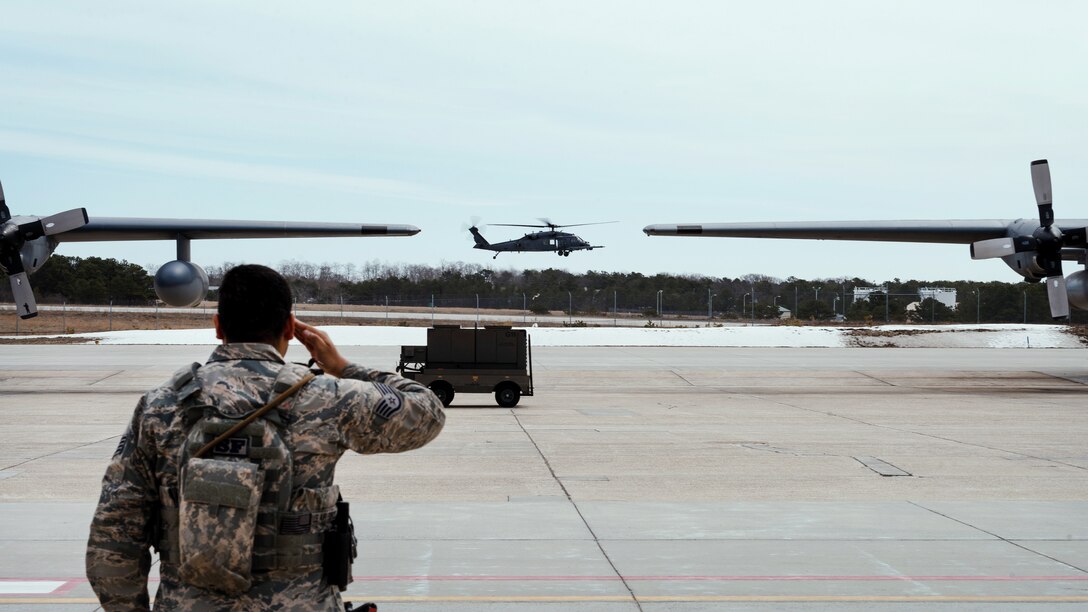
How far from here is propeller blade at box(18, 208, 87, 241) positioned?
2266 cm

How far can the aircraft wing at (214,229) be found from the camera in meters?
25.8

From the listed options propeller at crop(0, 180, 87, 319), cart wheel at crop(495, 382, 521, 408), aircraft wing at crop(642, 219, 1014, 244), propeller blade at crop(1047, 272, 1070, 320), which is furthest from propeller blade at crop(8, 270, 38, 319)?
propeller blade at crop(1047, 272, 1070, 320)

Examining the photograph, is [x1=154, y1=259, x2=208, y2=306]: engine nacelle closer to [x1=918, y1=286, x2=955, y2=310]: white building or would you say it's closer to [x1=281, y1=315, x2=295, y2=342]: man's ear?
[x1=281, y1=315, x2=295, y2=342]: man's ear

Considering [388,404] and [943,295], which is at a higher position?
[943,295]

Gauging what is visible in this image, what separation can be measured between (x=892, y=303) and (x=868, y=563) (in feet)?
224

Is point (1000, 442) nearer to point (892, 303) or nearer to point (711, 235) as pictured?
point (711, 235)

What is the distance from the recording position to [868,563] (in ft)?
22.3

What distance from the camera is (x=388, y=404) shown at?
3211 millimetres

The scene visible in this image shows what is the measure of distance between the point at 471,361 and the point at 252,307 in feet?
59.2

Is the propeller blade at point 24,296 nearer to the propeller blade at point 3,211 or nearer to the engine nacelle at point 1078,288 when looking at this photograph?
the propeller blade at point 3,211

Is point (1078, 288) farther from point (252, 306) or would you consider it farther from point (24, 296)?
point (252, 306)

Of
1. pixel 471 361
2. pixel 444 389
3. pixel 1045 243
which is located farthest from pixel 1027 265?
pixel 444 389

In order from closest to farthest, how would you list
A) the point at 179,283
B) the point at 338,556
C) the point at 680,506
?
the point at 338,556
the point at 680,506
the point at 179,283

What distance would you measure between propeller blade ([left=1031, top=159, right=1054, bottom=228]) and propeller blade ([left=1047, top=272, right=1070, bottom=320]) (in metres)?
1.33
